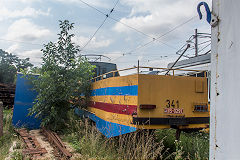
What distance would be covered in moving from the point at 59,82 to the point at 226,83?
6.96 m

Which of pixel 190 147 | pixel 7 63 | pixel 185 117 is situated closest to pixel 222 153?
pixel 185 117

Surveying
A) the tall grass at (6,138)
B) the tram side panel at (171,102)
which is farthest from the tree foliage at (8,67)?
the tram side panel at (171,102)

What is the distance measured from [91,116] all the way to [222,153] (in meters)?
5.84

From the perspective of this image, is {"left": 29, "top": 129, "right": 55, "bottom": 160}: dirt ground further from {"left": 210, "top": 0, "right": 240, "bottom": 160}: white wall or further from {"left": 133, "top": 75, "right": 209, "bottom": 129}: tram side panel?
{"left": 210, "top": 0, "right": 240, "bottom": 160}: white wall

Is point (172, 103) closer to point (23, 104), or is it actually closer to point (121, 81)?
point (121, 81)

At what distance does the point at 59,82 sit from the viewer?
758 centimetres

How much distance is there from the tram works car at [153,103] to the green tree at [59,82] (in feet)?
8.68

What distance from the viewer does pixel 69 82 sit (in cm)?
764

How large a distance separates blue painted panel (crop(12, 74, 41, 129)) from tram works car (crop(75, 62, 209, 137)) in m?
4.17

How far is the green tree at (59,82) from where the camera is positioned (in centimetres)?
737

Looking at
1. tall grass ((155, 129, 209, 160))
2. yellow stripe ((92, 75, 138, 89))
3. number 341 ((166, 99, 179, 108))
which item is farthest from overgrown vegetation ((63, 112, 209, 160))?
yellow stripe ((92, 75, 138, 89))

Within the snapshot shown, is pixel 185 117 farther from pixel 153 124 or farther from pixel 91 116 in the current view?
pixel 91 116

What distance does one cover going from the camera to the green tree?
7.37m

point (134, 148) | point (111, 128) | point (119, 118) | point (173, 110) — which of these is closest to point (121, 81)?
point (119, 118)
